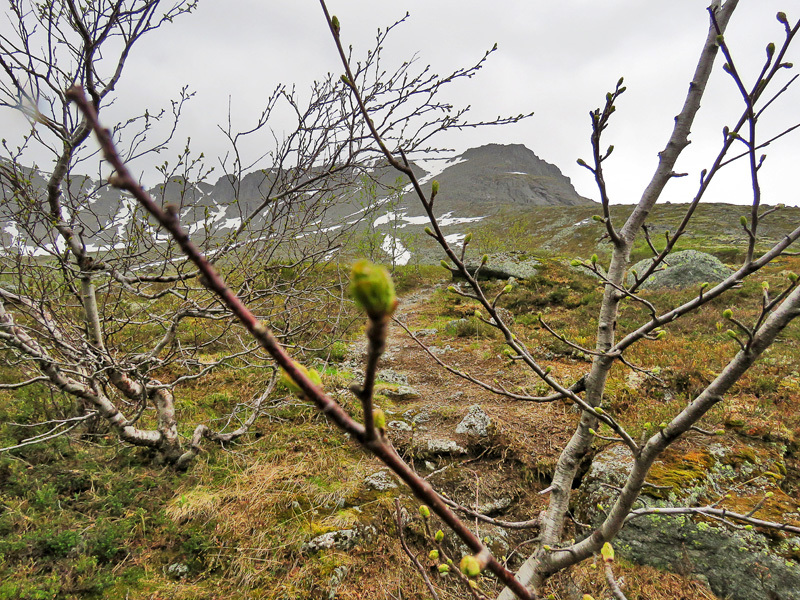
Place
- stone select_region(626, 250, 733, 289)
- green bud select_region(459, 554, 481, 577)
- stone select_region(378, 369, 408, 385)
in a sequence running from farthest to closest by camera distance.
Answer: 1. stone select_region(626, 250, 733, 289)
2. stone select_region(378, 369, 408, 385)
3. green bud select_region(459, 554, 481, 577)

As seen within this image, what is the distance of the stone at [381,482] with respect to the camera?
368cm

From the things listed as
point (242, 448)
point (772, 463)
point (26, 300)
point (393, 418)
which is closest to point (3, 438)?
point (26, 300)

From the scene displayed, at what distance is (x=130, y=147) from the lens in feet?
10.6

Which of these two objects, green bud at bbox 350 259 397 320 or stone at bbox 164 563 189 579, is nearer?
green bud at bbox 350 259 397 320

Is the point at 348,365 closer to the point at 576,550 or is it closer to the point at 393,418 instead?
the point at 393,418

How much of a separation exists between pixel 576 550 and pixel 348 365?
6347mm

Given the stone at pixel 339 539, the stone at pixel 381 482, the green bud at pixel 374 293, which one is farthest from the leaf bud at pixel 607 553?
the stone at pixel 381 482

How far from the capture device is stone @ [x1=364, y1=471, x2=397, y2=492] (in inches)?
145

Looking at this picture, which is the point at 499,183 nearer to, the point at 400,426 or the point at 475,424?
the point at 475,424

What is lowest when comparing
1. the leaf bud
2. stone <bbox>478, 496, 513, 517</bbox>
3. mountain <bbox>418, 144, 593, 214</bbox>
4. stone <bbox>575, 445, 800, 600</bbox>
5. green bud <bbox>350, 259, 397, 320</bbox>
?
stone <bbox>478, 496, 513, 517</bbox>

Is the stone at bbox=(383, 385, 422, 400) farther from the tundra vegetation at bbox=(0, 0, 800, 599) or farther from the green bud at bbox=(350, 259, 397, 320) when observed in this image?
the green bud at bbox=(350, 259, 397, 320)

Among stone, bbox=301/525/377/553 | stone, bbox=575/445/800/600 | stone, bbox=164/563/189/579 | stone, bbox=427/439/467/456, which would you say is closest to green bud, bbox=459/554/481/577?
stone, bbox=575/445/800/600

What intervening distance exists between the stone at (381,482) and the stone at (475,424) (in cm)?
130

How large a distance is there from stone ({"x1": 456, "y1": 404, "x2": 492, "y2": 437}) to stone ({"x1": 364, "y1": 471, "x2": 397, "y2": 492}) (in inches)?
51.2
